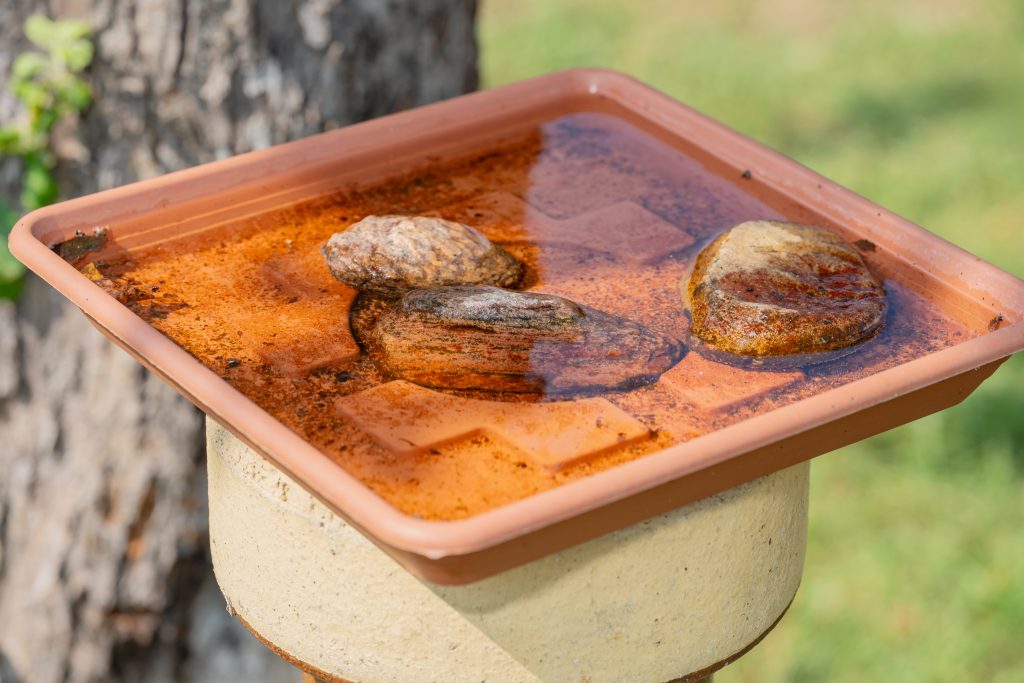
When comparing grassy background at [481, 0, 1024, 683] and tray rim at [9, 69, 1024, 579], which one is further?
grassy background at [481, 0, 1024, 683]

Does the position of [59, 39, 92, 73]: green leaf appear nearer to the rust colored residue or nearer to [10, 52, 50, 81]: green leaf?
[10, 52, 50, 81]: green leaf

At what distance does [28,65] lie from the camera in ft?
6.33

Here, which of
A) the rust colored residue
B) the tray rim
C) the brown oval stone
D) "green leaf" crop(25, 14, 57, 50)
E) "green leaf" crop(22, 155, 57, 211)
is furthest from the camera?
"green leaf" crop(22, 155, 57, 211)

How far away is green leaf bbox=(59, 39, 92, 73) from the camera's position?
1914mm

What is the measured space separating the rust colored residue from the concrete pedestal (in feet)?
0.36

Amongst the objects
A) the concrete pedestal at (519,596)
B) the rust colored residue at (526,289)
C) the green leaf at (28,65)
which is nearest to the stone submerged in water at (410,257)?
the rust colored residue at (526,289)

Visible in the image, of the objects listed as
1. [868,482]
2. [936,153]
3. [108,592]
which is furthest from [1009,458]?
[108,592]

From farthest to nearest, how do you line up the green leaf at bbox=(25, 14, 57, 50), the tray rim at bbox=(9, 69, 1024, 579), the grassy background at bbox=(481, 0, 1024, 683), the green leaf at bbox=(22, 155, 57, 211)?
→ the grassy background at bbox=(481, 0, 1024, 683)
the green leaf at bbox=(22, 155, 57, 211)
the green leaf at bbox=(25, 14, 57, 50)
the tray rim at bbox=(9, 69, 1024, 579)

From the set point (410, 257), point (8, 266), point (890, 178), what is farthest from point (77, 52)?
point (890, 178)

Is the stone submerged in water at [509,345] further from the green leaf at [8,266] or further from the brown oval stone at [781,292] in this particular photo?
the green leaf at [8,266]

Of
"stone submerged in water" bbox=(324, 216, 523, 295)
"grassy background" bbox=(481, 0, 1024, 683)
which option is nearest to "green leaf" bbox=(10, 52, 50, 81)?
"stone submerged in water" bbox=(324, 216, 523, 295)

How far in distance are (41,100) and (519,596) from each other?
1201 millimetres

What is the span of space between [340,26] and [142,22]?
275 mm

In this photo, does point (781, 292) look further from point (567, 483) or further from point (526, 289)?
point (567, 483)
